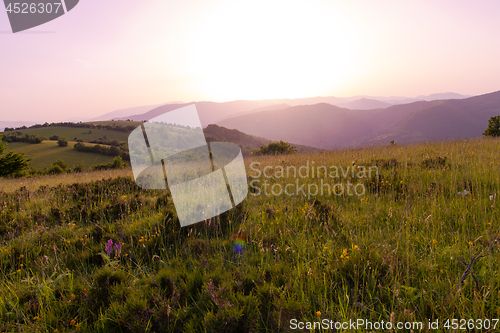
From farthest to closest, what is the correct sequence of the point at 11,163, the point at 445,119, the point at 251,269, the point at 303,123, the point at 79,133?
the point at 303,123 < the point at 445,119 < the point at 79,133 < the point at 11,163 < the point at 251,269

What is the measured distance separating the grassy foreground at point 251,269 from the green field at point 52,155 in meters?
46.1

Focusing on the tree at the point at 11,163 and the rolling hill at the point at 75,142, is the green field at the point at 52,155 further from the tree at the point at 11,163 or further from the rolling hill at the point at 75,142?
the tree at the point at 11,163

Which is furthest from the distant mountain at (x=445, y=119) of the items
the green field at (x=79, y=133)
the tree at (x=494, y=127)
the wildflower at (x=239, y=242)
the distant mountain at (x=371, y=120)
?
the wildflower at (x=239, y=242)

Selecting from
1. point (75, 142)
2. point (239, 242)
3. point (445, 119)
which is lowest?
point (445, 119)

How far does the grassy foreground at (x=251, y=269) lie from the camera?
168cm

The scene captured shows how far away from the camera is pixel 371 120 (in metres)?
138

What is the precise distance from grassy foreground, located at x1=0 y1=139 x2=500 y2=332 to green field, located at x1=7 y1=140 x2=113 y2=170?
46.1 meters

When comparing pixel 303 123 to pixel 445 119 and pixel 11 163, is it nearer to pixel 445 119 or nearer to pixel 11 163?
pixel 445 119

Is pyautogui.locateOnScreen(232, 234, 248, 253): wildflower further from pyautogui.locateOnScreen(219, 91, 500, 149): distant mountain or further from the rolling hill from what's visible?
pyautogui.locateOnScreen(219, 91, 500, 149): distant mountain

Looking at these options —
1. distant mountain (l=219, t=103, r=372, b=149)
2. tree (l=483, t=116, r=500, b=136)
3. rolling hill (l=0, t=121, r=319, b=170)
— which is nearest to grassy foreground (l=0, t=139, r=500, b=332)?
tree (l=483, t=116, r=500, b=136)

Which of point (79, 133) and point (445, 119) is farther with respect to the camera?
point (445, 119)

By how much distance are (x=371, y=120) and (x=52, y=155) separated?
487ft

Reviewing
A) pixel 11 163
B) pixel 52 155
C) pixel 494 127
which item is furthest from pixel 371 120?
pixel 11 163

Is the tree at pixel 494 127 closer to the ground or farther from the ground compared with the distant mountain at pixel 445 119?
farther from the ground
